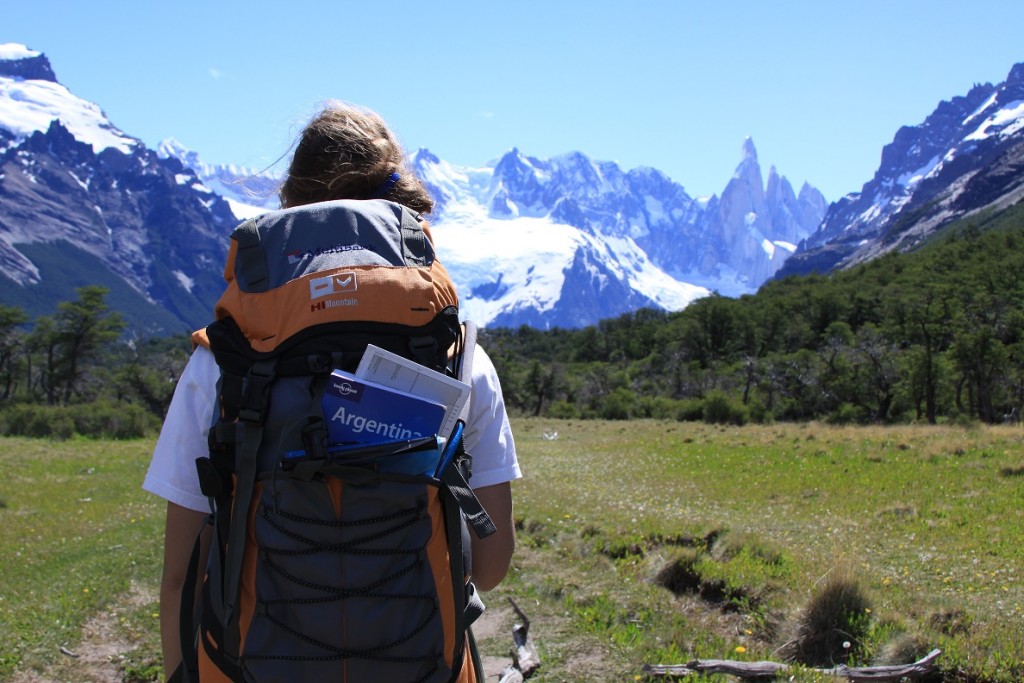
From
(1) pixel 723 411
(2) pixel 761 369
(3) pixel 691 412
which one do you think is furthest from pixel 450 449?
(2) pixel 761 369

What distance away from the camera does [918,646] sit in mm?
5656

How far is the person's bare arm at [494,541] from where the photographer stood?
7.82ft

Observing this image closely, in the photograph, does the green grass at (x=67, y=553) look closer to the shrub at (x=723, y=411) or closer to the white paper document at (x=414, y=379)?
the white paper document at (x=414, y=379)

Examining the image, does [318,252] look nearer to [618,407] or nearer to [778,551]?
[778,551]

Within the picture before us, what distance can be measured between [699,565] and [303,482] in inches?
282

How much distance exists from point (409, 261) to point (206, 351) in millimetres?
598

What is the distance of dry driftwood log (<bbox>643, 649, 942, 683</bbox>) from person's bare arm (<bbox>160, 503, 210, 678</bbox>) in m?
4.33

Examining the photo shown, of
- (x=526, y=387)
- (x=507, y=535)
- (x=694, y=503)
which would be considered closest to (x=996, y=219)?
(x=526, y=387)

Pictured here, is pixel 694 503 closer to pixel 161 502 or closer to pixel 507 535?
pixel 161 502

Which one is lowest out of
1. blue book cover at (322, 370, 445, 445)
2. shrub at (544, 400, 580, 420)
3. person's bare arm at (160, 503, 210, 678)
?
shrub at (544, 400, 580, 420)

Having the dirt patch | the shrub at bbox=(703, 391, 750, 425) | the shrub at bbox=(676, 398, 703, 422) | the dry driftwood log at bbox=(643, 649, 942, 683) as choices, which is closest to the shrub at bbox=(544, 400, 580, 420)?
the shrub at bbox=(676, 398, 703, 422)

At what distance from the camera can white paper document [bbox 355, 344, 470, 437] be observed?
1950mm

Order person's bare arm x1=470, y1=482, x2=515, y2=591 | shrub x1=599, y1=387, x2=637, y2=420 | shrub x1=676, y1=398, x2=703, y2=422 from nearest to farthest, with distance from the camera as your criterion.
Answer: person's bare arm x1=470, y1=482, x2=515, y2=591 < shrub x1=676, y1=398, x2=703, y2=422 < shrub x1=599, y1=387, x2=637, y2=420

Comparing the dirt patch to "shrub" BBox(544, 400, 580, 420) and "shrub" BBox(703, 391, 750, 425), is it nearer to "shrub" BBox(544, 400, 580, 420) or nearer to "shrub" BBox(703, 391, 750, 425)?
"shrub" BBox(703, 391, 750, 425)
